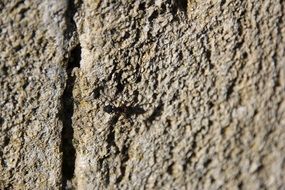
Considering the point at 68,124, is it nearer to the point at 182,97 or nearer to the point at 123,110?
the point at 123,110

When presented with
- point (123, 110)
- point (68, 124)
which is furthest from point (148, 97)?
point (68, 124)

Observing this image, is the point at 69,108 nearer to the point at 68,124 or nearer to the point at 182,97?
the point at 68,124
